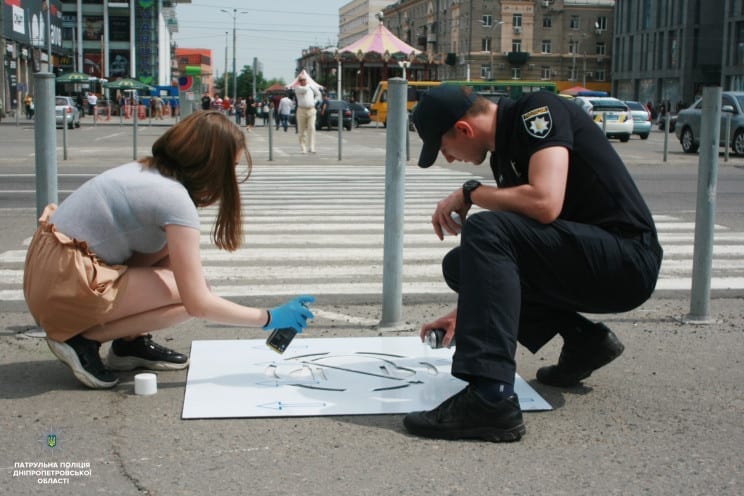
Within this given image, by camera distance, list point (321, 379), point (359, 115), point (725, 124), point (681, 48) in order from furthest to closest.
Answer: point (681, 48)
point (359, 115)
point (725, 124)
point (321, 379)

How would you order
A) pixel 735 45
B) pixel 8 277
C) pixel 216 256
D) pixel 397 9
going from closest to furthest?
pixel 8 277 < pixel 216 256 < pixel 735 45 < pixel 397 9

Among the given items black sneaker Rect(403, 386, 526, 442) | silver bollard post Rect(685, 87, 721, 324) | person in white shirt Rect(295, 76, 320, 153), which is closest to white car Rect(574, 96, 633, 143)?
person in white shirt Rect(295, 76, 320, 153)

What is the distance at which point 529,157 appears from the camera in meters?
3.34

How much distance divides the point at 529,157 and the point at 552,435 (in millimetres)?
973

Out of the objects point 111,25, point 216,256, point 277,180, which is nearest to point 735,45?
point 111,25

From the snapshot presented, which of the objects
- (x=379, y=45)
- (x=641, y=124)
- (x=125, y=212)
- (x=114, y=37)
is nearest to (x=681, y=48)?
(x=379, y=45)

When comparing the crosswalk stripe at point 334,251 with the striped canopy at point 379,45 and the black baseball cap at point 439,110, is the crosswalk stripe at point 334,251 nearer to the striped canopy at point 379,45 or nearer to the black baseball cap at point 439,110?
the black baseball cap at point 439,110

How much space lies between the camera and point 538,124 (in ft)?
10.8

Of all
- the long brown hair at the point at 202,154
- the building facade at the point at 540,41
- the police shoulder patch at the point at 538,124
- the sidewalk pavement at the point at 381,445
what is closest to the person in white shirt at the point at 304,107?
the sidewalk pavement at the point at 381,445

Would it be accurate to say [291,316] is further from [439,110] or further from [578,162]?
[578,162]

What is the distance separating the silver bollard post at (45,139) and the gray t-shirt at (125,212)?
1.01 meters

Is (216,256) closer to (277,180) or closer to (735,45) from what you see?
(277,180)

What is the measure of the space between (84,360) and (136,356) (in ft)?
1.16

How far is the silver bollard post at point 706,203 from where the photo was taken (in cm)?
489
